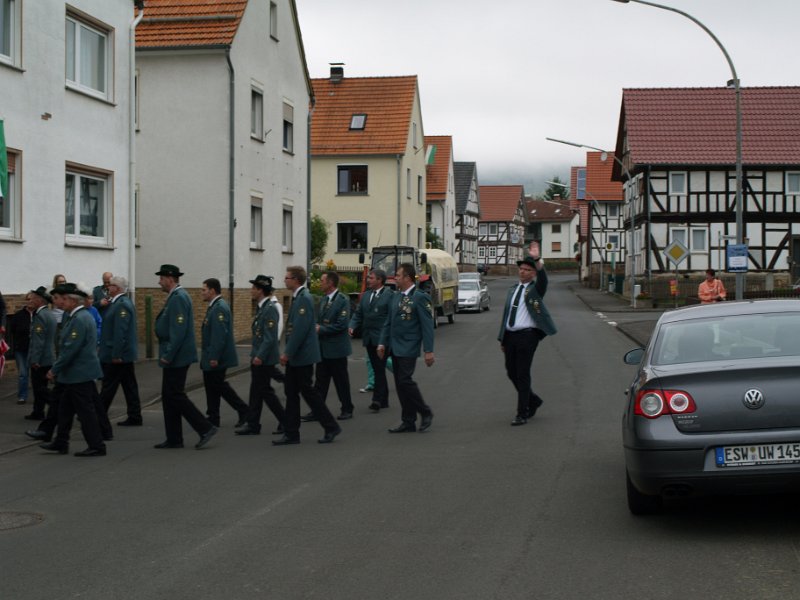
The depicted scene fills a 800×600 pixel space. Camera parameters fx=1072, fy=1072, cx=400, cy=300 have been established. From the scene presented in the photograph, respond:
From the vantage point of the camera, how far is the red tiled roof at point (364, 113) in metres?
52.6

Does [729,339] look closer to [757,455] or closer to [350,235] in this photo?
[757,455]

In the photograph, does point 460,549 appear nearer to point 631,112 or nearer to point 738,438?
point 738,438

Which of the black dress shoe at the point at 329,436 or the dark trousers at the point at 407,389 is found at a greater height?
the dark trousers at the point at 407,389

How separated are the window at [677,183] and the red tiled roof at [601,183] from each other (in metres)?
24.5

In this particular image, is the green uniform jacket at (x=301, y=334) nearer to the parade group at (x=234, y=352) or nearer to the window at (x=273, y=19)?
the parade group at (x=234, y=352)

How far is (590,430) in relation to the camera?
11.7 m

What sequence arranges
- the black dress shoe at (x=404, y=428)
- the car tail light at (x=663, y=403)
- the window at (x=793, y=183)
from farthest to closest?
the window at (x=793, y=183)
the black dress shoe at (x=404, y=428)
the car tail light at (x=663, y=403)

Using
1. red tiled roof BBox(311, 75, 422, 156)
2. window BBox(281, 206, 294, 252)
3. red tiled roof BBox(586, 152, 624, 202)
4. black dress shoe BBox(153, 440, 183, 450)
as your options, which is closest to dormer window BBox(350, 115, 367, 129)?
red tiled roof BBox(311, 75, 422, 156)

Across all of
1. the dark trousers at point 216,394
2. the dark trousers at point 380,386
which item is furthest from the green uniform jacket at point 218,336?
the dark trousers at point 380,386

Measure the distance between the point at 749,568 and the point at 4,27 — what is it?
50.7 ft

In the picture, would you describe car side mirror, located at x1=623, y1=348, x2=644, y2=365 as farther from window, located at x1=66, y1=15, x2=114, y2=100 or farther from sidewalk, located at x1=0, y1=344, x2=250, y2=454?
window, located at x1=66, y1=15, x2=114, y2=100

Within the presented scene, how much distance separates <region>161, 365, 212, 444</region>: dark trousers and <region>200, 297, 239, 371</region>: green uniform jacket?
826 mm

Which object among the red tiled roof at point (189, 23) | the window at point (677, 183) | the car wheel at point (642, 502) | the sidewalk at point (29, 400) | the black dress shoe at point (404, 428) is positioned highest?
the red tiled roof at point (189, 23)

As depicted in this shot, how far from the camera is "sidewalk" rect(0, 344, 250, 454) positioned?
472 inches
